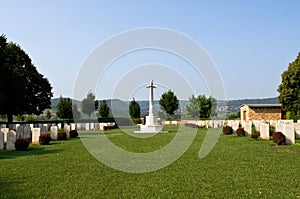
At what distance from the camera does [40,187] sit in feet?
29.0

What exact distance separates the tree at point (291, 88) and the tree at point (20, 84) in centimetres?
3361

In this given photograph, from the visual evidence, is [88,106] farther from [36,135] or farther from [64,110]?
[36,135]

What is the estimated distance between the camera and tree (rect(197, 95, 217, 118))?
237ft

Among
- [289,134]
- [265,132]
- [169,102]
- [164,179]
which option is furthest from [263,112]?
[164,179]

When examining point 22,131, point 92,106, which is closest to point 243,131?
point 22,131

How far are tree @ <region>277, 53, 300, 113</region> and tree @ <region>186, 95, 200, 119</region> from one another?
25101 mm

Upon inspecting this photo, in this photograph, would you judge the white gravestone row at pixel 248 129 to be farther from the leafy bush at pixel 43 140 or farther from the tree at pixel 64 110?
the tree at pixel 64 110

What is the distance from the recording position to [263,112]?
51781 millimetres

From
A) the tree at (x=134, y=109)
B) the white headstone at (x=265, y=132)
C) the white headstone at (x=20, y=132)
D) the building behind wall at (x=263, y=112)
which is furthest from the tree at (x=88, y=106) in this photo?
the white headstone at (x=265, y=132)

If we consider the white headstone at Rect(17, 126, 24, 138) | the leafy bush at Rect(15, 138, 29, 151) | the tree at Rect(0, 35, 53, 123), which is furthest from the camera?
the tree at Rect(0, 35, 53, 123)

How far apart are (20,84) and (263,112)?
33569 mm

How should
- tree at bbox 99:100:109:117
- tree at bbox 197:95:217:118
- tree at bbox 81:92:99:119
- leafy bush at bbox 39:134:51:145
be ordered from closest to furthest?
leafy bush at bbox 39:134:51:145, tree at bbox 197:95:217:118, tree at bbox 81:92:99:119, tree at bbox 99:100:109:117

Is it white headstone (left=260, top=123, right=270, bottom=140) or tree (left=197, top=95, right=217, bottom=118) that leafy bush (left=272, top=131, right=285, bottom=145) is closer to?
white headstone (left=260, top=123, right=270, bottom=140)

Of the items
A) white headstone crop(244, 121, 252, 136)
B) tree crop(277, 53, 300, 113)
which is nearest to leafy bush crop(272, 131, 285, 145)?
white headstone crop(244, 121, 252, 136)
